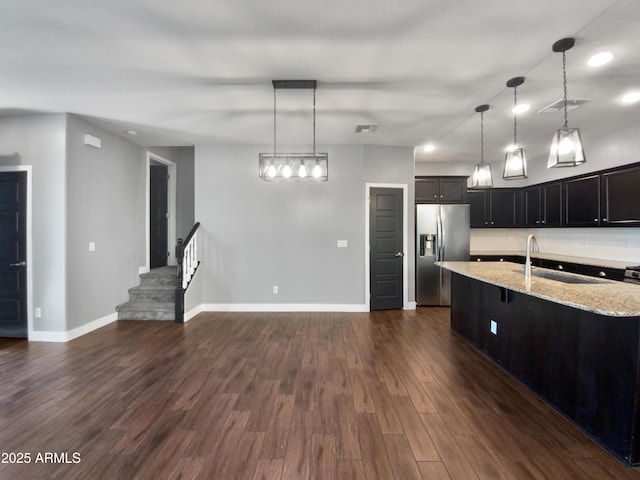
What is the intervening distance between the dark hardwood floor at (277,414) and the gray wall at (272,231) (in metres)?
1.41

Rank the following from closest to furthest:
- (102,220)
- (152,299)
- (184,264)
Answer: (102,220) < (184,264) < (152,299)

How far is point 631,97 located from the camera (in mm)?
3201

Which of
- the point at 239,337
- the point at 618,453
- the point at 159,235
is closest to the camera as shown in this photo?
the point at 618,453

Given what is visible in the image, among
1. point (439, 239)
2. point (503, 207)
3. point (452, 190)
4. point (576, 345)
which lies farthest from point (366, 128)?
point (503, 207)

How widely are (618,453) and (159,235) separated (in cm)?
680

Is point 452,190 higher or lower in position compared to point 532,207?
higher

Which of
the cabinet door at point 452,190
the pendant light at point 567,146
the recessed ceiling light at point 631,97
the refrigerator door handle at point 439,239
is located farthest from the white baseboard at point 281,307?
the recessed ceiling light at point 631,97

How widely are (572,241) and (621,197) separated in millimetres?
1322

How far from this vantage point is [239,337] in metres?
3.76

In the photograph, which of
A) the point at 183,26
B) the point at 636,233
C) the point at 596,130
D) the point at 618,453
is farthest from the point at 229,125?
the point at 636,233

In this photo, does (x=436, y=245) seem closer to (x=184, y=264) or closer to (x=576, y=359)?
(x=576, y=359)

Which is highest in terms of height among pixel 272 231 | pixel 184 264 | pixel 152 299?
pixel 272 231

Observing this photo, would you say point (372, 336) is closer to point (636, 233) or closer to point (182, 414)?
point (182, 414)

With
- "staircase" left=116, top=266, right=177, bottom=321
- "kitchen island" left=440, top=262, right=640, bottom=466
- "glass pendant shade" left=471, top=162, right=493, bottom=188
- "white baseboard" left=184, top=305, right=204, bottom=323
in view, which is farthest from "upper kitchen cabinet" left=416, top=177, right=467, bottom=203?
"staircase" left=116, top=266, right=177, bottom=321
